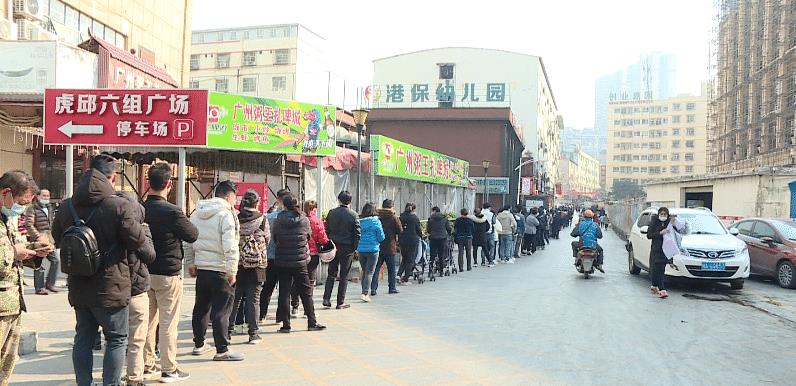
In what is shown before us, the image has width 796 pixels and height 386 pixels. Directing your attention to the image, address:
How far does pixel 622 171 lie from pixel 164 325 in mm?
109880

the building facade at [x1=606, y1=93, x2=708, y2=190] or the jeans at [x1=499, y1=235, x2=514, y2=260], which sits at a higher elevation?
the building facade at [x1=606, y1=93, x2=708, y2=190]

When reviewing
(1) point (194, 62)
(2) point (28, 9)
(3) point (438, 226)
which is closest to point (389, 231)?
(3) point (438, 226)

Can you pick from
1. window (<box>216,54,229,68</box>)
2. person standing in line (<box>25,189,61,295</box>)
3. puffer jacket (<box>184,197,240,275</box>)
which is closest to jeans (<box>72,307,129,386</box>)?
puffer jacket (<box>184,197,240,275</box>)

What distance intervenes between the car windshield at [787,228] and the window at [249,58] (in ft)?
190

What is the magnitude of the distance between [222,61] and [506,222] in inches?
2173

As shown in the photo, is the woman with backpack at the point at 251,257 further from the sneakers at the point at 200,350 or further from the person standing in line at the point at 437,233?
the person standing in line at the point at 437,233

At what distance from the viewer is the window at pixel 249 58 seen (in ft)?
211

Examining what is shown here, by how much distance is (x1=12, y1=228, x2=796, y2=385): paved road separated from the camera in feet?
18.4

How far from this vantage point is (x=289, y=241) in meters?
7.22

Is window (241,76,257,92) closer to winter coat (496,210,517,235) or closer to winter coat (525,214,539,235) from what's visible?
winter coat (525,214,539,235)

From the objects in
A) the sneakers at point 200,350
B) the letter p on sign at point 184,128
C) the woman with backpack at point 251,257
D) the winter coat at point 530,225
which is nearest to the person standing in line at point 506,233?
the winter coat at point 530,225

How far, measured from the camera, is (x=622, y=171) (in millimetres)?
106750

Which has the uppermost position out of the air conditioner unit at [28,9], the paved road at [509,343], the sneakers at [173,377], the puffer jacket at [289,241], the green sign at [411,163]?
the air conditioner unit at [28,9]

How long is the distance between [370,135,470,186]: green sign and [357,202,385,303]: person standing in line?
6395mm
